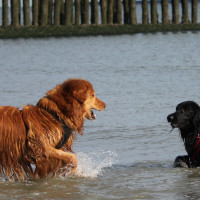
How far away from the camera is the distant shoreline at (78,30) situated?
77.4ft

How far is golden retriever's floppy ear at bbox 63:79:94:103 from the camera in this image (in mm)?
5891

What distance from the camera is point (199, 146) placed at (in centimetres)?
665

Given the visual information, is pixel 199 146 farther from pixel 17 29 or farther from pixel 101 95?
pixel 17 29

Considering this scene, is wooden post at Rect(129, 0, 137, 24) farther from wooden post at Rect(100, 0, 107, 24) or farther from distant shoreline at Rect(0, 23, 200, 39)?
wooden post at Rect(100, 0, 107, 24)

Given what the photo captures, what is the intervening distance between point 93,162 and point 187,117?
1.31 m

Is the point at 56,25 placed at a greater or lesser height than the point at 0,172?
greater

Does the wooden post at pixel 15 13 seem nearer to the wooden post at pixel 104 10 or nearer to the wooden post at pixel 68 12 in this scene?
the wooden post at pixel 68 12

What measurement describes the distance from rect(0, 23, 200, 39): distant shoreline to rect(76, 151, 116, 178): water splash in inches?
660

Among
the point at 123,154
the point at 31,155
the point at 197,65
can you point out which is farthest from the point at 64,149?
the point at 197,65

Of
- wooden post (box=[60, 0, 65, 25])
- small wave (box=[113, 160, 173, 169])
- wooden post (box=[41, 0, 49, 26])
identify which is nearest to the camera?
small wave (box=[113, 160, 173, 169])

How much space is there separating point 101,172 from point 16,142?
4.30ft

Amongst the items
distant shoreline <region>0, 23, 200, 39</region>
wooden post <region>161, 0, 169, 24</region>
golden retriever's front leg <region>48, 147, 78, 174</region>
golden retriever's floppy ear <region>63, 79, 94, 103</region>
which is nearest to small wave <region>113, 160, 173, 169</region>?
golden retriever's front leg <region>48, 147, 78, 174</region>

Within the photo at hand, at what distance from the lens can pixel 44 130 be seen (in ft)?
19.1

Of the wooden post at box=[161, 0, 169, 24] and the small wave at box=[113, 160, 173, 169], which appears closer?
the small wave at box=[113, 160, 173, 169]
